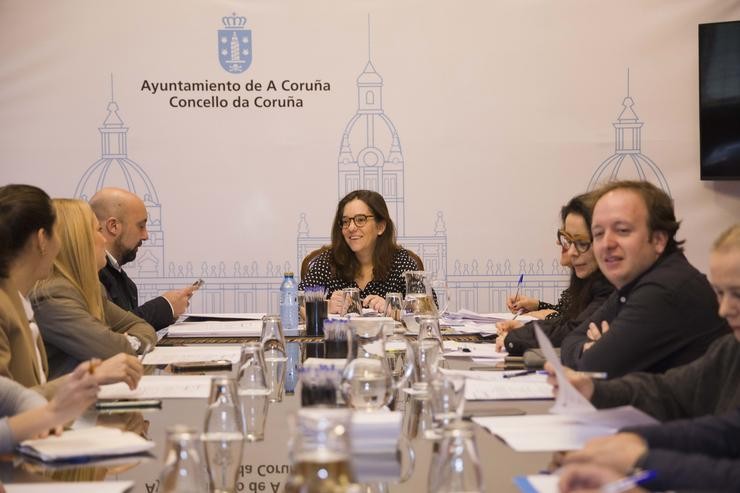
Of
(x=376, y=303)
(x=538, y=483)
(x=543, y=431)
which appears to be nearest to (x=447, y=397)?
(x=543, y=431)

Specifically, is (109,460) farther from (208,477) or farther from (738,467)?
(738,467)

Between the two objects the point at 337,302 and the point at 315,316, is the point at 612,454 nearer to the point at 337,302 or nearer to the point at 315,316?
the point at 315,316

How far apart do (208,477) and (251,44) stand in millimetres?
4658

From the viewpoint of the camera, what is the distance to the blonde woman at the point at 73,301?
3197 millimetres

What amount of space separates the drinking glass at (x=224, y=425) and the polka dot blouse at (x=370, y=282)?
10.1ft

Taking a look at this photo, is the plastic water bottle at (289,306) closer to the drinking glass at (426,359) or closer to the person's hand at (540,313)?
the person's hand at (540,313)

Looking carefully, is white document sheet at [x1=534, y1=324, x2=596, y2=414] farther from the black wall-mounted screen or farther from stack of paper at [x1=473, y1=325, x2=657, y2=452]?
the black wall-mounted screen

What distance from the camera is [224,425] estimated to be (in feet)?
5.98

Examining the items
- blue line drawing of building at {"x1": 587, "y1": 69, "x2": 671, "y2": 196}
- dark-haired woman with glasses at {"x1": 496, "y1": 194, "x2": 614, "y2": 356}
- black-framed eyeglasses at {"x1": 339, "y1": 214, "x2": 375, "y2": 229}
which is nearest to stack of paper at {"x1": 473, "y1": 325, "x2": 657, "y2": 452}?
dark-haired woman with glasses at {"x1": 496, "y1": 194, "x2": 614, "y2": 356}

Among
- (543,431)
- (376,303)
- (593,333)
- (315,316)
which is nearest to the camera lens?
(543,431)

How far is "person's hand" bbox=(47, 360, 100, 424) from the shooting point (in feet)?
6.28

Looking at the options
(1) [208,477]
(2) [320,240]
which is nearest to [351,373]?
(1) [208,477]

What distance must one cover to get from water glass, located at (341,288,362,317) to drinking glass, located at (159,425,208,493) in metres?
2.79

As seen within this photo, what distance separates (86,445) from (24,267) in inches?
38.9
